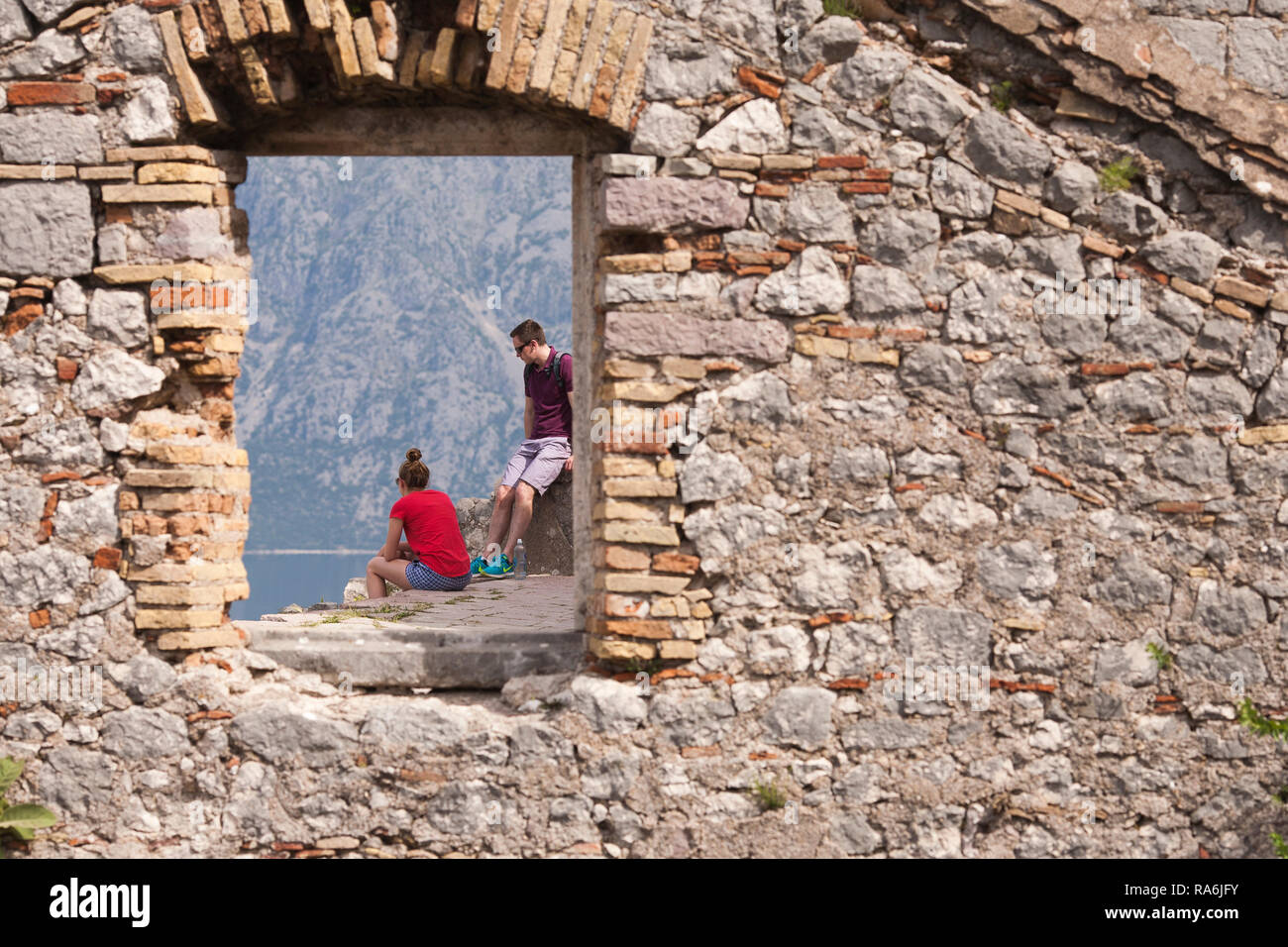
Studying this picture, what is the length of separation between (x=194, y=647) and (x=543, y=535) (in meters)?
4.07

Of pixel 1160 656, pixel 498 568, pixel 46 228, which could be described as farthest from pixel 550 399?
pixel 1160 656

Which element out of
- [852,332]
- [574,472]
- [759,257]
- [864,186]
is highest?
[864,186]

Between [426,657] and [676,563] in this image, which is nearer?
[676,563]

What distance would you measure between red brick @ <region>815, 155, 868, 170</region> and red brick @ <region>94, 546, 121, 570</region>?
324cm

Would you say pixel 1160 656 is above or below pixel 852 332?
below

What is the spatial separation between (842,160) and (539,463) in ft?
12.4

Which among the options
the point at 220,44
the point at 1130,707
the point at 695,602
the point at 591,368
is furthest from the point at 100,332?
the point at 1130,707

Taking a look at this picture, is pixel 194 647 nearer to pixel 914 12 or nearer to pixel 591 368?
pixel 591 368

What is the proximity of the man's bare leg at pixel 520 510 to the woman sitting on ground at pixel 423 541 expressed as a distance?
52 cm

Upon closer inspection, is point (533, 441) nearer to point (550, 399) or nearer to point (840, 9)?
point (550, 399)

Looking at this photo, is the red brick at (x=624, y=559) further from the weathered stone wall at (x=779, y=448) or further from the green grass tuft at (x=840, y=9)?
the green grass tuft at (x=840, y=9)

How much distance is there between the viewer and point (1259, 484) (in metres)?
4.85

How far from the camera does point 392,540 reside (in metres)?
7.51

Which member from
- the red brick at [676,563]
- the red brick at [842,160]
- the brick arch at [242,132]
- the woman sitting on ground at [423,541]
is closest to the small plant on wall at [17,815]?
the brick arch at [242,132]
